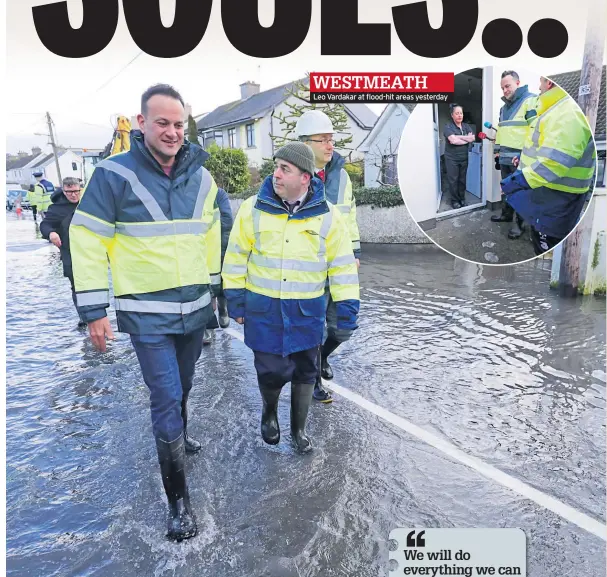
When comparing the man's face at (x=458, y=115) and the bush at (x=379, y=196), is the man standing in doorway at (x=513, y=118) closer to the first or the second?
the man's face at (x=458, y=115)

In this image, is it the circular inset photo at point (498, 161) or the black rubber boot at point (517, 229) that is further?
the black rubber boot at point (517, 229)

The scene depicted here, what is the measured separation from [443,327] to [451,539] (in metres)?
3.55

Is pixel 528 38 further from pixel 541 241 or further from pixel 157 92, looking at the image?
pixel 157 92

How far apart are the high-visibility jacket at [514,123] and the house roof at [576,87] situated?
190mm

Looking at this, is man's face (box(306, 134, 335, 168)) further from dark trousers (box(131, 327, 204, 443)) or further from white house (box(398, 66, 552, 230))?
dark trousers (box(131, 327, 204, 443))

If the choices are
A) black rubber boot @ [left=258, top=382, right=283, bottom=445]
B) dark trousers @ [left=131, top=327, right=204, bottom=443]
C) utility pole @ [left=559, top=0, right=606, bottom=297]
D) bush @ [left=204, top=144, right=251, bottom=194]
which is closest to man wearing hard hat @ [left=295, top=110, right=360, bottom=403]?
black rubber boot @ [left=258, top=382, right=283, bottom=445]

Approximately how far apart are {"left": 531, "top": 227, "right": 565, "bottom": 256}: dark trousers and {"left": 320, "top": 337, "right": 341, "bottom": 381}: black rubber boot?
1.55 metres

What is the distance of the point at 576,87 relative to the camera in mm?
2861

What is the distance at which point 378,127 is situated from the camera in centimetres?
394

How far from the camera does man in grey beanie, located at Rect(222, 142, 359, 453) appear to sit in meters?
2.67

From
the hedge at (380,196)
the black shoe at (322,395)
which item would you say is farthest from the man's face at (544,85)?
the hedge at (380,196)

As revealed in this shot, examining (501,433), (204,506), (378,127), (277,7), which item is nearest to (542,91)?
(277,7)

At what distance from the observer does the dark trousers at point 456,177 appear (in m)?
2.62

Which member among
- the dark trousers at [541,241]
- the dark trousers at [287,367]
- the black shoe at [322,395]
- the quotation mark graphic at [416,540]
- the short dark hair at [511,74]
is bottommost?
the black shoe at [322,395]
